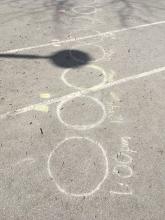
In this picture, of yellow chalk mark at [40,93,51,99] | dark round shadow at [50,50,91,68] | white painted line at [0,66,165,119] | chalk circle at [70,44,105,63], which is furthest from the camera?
chalk circle at [70,44,105,63]

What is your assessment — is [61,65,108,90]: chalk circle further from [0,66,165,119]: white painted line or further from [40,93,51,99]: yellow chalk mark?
[40,93,51,99]: yellow chalk mark

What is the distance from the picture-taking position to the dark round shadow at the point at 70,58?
22.4 ft

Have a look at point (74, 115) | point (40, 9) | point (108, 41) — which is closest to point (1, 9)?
point (40, 9)

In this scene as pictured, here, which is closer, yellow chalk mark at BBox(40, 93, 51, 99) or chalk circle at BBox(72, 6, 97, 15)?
yellow chalk mark at BBox(40, 93, 51, 99)

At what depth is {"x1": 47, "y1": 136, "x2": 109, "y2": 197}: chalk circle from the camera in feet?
14.0

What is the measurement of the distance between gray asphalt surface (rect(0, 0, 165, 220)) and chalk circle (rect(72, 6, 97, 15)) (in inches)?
18.6

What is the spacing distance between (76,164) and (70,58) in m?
3.11

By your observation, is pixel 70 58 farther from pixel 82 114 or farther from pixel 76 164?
pixel 76 164

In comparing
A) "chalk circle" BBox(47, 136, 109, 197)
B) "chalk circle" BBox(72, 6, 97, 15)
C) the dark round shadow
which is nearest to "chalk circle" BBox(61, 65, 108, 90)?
the dark round shadow

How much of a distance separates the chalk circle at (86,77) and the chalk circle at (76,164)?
1.52m

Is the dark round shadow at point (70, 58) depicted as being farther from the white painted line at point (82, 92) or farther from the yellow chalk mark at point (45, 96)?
the yellow chalk mark at point (45, 96)

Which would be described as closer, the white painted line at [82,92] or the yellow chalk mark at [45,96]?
the white painted line at [82,92]

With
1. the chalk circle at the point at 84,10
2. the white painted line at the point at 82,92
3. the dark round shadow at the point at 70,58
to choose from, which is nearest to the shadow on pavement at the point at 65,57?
the dark round shadow at the point at 70,58

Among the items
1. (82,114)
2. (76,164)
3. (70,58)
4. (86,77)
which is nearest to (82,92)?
(86,77)
